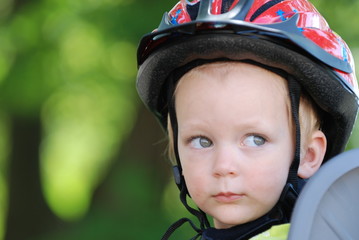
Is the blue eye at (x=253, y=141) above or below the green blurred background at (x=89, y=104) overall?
above

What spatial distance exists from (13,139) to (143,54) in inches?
265

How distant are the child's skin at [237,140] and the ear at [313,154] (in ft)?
0.68

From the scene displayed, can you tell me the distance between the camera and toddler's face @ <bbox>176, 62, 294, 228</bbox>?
2.97m

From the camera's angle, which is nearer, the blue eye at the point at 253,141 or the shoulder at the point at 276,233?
the shoulder at the point at 276,233

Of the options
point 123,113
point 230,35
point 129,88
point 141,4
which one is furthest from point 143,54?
point 123,113

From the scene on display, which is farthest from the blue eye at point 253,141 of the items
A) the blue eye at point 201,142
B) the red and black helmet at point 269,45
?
the red and black helmet at point 269,45

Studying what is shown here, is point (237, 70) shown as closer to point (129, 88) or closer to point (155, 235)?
point (155, 235)

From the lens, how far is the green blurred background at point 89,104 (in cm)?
776

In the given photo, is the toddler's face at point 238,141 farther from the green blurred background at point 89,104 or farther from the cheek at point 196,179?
the green blurred background at point 89,104

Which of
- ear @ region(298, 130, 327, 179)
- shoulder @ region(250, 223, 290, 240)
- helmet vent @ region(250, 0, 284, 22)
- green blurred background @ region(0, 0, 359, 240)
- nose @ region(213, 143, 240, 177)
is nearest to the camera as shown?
shoulder @ region(250, 223, 290, 240)

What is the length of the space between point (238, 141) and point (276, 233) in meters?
0.42

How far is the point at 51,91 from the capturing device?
8891mm

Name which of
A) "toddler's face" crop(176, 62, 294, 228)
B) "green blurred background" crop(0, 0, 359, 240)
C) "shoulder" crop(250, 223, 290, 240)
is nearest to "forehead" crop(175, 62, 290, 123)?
"toddler's face" crop(176, 62, 294, 228)

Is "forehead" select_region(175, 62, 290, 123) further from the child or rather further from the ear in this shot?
the ear
